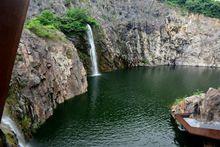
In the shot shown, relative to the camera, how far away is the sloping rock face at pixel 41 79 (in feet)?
83.5

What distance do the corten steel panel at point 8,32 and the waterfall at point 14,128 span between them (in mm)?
19047

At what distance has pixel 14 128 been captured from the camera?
21.8 meters

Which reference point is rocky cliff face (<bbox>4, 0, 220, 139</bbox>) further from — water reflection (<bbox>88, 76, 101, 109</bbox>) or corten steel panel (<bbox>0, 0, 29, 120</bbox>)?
corten steel panel (<bbox>0, 0, 29, 120</bbox>)

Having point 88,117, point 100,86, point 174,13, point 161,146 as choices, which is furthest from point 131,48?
point 161,146

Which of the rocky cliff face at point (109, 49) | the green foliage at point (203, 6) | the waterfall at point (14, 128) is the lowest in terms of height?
the waterfall at point (14, 128)

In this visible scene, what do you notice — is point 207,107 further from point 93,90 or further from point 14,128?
point 93,90

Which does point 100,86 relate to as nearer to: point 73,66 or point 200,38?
point 73,66

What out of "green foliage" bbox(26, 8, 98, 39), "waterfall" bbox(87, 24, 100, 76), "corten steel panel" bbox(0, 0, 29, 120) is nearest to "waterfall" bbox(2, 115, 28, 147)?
"corten steel panel" bbox(0, 0, 29, 120)

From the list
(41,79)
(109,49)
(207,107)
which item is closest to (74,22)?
(109,49)

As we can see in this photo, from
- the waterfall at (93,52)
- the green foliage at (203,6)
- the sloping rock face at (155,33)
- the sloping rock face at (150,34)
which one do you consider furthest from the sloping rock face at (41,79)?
the green foliage at (203,6)

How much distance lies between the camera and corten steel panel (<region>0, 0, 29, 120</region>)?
233 cm

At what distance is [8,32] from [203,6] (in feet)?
296

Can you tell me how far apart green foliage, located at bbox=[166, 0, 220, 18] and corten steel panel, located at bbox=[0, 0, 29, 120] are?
8806 centimetres

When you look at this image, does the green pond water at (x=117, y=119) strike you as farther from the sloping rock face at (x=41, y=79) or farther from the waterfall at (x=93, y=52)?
the waterfall at (x=93, y=52)
